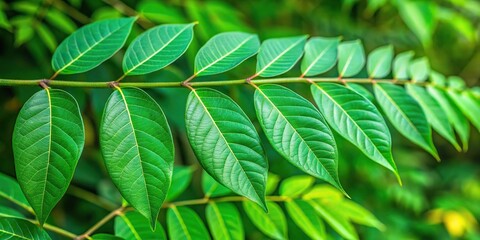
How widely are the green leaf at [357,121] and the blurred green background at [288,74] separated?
15.6 inches

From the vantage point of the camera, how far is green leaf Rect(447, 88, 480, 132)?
821mm

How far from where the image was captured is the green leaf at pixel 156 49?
0.60 metres

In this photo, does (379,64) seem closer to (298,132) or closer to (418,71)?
(418,71)

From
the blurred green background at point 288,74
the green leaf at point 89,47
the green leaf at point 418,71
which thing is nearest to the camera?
the green leaf at point 89,47

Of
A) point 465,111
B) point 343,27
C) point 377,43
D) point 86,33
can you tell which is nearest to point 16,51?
point 86,33

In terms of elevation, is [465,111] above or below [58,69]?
below

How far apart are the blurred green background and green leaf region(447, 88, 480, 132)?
37cm

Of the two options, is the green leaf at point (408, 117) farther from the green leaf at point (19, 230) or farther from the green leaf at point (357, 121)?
the green leaf at point (19, 230)

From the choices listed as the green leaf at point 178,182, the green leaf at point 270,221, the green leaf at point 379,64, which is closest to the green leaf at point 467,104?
the green leaf at point 379,64

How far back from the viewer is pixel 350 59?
2.49ft

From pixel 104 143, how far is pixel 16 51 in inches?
30.6

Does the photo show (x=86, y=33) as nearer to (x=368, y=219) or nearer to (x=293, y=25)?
(x=368, y=219)

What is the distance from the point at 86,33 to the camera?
64 cm

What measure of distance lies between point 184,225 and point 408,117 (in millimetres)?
338
